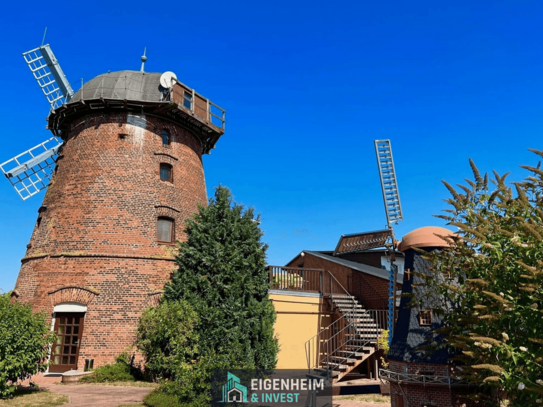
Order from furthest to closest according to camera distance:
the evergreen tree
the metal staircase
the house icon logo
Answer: the metal staircase, the evergreen tree, the house icon logo

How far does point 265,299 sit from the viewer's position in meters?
12.3

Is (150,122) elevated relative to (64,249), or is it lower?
elevated

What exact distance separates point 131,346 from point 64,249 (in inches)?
189

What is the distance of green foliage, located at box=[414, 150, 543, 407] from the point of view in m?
5.54

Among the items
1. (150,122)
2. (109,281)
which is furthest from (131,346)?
(150,122)

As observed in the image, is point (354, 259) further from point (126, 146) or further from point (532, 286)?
point (532, 286)

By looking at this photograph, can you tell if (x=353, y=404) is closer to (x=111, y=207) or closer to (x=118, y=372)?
(x=118, y=372)

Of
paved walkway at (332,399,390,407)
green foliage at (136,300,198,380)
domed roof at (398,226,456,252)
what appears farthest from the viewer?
paved walkway at (332,399,390,407)

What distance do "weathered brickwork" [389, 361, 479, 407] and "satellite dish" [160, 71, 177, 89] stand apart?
14.4m

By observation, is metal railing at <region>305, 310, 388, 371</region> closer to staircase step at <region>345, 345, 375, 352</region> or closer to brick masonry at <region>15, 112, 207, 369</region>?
staircase step at <region>345, 345, 375, 352</region>

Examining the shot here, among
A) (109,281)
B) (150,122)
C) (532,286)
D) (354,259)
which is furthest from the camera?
(354,259)

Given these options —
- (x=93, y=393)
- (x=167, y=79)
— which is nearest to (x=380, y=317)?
(x=93, y=393)

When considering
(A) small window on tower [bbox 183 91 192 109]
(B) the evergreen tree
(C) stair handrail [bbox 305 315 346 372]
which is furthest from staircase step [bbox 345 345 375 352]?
(A) small window on tower [bbox 183 91 192 109]

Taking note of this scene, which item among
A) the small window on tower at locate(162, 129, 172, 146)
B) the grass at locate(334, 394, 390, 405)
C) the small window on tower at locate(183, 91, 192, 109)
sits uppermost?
the small window on tower at locate(183, 91, 192, 109)
